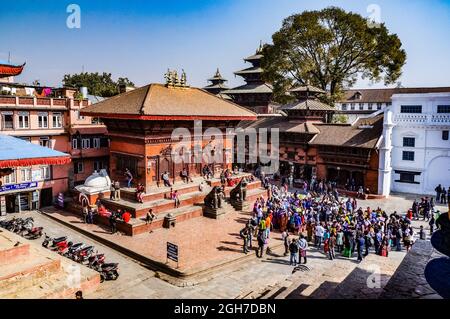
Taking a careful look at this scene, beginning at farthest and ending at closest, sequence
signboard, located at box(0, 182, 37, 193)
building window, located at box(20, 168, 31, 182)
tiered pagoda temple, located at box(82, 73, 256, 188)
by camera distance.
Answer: building window, located at box(20, 168, 31, 182) < tiered pagoda temple, located at box(82, 73, 256, 188) < signboard, located at box(0, 182, 37, 193)

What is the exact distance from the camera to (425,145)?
28.2m

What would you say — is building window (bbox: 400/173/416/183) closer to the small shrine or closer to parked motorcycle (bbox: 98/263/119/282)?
the small shrine

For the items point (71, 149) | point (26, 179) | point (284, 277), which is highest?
point (71, 149)

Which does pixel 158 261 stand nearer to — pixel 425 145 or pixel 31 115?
pixel 31 115

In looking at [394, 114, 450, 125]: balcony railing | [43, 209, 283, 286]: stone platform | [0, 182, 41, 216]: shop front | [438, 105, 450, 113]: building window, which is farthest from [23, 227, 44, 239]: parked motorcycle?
[438, 105, 450, 113]: building window

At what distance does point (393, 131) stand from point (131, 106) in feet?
68.0

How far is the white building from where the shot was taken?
27578 millimetres

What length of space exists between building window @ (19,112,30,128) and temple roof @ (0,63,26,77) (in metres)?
11.9

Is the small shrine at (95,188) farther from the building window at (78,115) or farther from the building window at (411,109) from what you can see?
the building window at (411,109)

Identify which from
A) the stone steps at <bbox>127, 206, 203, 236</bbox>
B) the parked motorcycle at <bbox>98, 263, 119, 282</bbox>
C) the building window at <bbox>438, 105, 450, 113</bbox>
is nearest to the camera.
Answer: the parked motorcycle at <bbox>98, 263, 119, 282</bbox>

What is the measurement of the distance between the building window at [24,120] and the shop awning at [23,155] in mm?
12987

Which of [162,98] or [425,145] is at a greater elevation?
[162,98]
